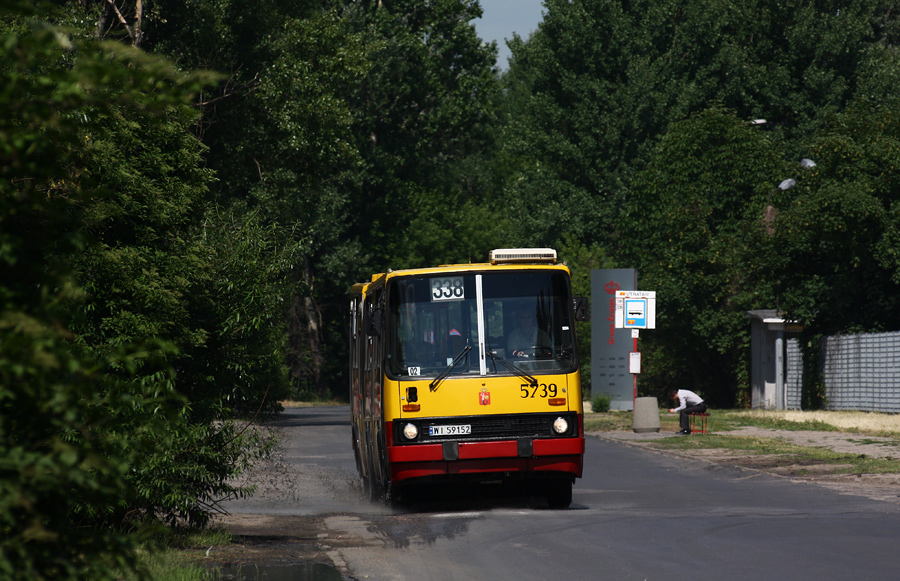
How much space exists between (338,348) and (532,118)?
Result: 16.4m

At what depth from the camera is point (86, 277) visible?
1019cm

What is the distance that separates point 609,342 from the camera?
1588 inches

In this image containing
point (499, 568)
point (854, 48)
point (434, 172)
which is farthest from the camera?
point (434, 172)

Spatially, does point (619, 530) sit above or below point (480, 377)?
below

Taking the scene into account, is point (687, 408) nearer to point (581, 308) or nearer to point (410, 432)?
point (581, 308)

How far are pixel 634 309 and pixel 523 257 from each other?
17.1 metres

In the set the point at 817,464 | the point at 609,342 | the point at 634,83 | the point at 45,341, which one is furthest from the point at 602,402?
the point at 45,341

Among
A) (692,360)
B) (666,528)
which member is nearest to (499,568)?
(666,528)

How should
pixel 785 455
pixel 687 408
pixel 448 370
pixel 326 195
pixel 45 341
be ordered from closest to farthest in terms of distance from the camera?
pixel 45 341, pixel 448 370, pixel 785 455, pixel 687 408, pixel 326 195

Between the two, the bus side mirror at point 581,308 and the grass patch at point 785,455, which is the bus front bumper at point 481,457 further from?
the grass patch at point 785,455

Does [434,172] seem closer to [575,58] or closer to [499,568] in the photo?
[575,58]

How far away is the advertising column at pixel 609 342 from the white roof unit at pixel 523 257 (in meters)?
25.3

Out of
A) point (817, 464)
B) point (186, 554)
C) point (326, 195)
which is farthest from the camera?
point (326, 195)

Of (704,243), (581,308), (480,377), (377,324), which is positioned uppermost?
(704,243)
